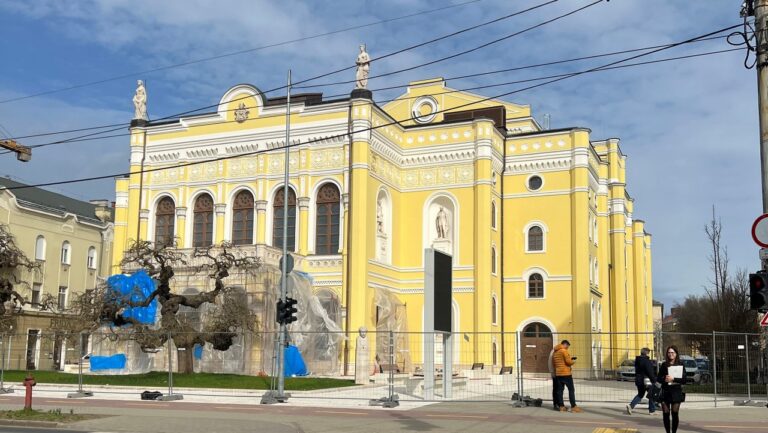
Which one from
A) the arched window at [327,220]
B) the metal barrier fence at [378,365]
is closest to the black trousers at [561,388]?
the metal barrier fence at [378,365]

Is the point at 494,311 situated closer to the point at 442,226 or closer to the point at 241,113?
the point at 442,226

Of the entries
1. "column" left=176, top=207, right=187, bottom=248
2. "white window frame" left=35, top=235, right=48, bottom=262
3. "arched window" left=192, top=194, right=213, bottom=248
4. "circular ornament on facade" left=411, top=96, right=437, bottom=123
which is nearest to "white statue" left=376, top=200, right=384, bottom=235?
"arched window" left=192, top=194, right=213, bottom=248

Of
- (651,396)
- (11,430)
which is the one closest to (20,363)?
(11,430)

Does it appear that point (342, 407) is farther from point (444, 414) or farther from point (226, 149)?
point (226, 149)

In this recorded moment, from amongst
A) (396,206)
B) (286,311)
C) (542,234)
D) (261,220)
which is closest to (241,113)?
(261,220)

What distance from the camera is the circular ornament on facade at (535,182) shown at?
1793 inches

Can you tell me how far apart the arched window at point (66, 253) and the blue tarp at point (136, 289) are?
783 inches

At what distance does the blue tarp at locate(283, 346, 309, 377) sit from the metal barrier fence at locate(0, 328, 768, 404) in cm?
9

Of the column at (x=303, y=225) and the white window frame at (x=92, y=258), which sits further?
the white window frame at (x=92, y=258)

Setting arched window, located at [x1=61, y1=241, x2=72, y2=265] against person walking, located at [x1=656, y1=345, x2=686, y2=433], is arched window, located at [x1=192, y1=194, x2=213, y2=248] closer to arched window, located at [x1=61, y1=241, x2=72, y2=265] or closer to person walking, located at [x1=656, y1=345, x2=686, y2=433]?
arched window, located at [x1=61, y1=241, x2=72, y2=265]

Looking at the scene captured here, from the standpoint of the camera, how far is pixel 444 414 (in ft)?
64.3

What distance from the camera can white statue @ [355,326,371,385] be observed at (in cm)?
3231

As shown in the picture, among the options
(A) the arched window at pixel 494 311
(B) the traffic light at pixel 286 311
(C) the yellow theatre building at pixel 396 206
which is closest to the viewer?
(B) the traffic light at pixel 286 311

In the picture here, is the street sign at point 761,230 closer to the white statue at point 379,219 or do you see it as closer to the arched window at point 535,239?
the white statue at point 379,219
